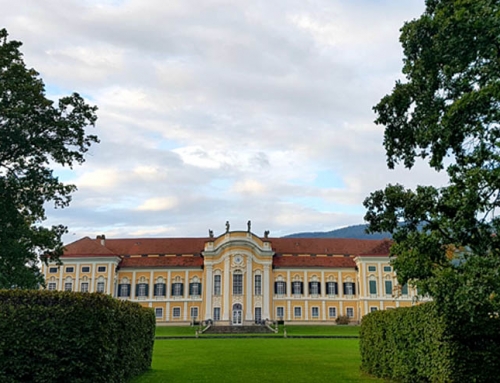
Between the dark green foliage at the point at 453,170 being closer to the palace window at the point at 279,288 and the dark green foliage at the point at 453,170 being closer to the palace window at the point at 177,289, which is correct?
the palace window at the point at 279,288

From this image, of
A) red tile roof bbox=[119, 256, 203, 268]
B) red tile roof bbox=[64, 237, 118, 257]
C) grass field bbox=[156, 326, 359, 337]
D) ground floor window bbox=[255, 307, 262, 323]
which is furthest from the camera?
red tile roof bbox=[119, 256, 203, 268]

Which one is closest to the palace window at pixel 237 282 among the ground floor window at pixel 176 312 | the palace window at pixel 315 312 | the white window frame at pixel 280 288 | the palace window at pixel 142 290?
the white window frame at pixel 280 288

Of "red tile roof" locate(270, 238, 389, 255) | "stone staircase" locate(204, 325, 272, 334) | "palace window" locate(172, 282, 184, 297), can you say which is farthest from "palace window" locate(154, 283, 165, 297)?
"red tile roof" locate(270, 238, 389, 255)

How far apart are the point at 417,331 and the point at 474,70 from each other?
Result: 21.3ft

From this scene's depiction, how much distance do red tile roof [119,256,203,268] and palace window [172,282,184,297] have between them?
2.30 metres

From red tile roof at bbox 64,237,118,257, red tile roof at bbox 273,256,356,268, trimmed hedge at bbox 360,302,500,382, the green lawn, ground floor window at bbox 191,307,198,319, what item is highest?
red tile roof at bbox 64,237,118,257

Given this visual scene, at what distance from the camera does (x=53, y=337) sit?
9.97 meters

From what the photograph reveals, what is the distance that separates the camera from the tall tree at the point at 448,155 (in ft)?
33.6

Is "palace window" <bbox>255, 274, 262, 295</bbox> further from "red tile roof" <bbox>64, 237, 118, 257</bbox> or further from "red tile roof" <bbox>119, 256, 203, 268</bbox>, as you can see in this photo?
"red tile roof" <bbox>64, 237, 118, 257</bbox>

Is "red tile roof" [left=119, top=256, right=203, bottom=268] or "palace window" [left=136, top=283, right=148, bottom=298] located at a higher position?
"red tile roof" [left=119, top=256, right=203, bottom=268]

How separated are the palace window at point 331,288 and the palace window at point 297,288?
10.5ft

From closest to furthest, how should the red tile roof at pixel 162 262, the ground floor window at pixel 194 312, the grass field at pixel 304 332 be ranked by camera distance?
1. the grass field at pixel 304 332
2. the ground floor window at pixel 194 312
3. the red tile roof at pixel 162 262

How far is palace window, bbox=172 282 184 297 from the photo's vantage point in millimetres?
59469

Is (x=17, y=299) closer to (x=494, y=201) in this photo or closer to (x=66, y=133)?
(x=494, y=201)
